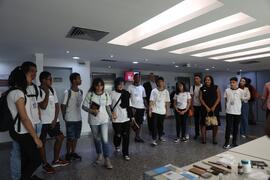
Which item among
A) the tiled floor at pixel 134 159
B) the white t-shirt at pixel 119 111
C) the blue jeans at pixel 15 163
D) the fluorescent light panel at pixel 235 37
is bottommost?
the tiled floor at pixel 134 159

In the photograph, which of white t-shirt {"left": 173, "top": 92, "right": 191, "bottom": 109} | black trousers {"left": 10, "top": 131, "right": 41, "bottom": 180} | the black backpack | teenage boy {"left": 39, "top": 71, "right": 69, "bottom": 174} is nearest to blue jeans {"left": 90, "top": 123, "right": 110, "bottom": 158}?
teenage boy {"left": 39, "top": 71, "right": 69, "bottom": 174}

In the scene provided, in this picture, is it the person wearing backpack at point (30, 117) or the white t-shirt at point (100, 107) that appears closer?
the person wearing backpack at point (30, 117)

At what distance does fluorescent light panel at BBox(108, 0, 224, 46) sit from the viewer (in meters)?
2.22

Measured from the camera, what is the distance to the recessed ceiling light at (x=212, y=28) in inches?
104

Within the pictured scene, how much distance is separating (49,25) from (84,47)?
4.19 ft

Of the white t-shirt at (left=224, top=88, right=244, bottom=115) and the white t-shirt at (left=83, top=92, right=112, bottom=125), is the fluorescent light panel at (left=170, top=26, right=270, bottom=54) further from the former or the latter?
the white t-shirt at (left=83, top=92, right=112, bottom=125)

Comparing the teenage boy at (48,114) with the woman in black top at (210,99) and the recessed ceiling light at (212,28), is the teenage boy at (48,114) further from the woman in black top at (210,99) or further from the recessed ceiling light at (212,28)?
the woman in black top at (210,99)

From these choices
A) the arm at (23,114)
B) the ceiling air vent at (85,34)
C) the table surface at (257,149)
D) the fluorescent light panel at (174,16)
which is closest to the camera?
the table surface at (257,149)

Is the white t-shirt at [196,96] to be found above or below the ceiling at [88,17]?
below

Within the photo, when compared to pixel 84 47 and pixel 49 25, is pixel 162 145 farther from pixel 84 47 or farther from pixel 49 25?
pixel 49 25

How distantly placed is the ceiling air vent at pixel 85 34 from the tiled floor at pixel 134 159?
2.21 meters

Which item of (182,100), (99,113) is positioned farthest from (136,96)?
(99,113)

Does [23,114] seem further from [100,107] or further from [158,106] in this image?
[158,106]

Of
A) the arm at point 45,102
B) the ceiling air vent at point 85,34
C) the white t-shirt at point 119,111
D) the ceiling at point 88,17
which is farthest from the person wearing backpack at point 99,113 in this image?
the ceiling at point 88,17
